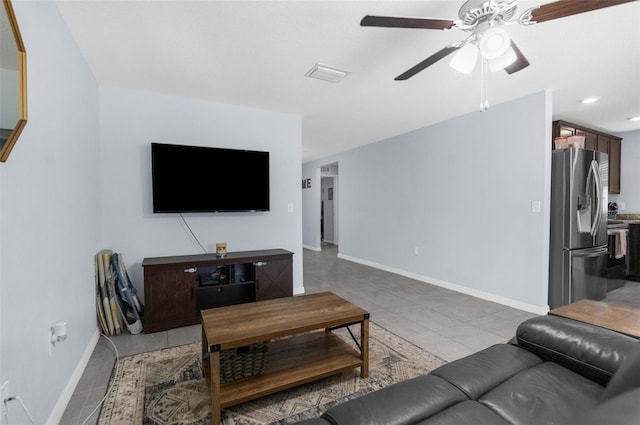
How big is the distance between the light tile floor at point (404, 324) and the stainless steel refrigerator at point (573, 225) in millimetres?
546

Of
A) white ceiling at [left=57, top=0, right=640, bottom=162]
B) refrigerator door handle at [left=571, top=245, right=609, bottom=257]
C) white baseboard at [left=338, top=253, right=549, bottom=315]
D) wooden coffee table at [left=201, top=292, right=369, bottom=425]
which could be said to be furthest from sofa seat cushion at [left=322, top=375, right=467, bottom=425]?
refrigerator door handle at [left=571, top=245, right=609, bottom=257]

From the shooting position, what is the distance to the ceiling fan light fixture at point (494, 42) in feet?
5.13

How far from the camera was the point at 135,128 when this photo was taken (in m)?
3.08

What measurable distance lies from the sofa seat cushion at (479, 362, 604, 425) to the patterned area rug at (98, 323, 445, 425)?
0.91 meters

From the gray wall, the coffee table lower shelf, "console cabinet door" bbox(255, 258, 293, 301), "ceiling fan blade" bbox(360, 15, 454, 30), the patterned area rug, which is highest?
"ceiling fan blade" bbox(360, 15, 454, 30)

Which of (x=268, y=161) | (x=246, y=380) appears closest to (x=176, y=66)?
(x=268, y=161)

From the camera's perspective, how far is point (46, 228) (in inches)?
63.0

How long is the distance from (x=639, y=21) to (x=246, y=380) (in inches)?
136

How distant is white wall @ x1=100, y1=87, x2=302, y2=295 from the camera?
3.00 metres

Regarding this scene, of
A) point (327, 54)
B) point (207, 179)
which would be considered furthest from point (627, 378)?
point (207, 179)

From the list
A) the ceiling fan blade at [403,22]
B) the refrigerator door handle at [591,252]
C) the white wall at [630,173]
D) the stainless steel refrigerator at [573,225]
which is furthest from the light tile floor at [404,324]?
the white wall at [630,173]

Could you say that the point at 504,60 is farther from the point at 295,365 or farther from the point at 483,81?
the point at 295,365

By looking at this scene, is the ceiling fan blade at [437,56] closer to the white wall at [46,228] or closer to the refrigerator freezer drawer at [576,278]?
the white wall at [46,228]

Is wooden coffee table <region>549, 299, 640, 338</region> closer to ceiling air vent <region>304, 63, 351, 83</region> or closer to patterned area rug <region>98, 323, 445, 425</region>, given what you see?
patterned area rug <region>98, 323, 445, 425</region>
